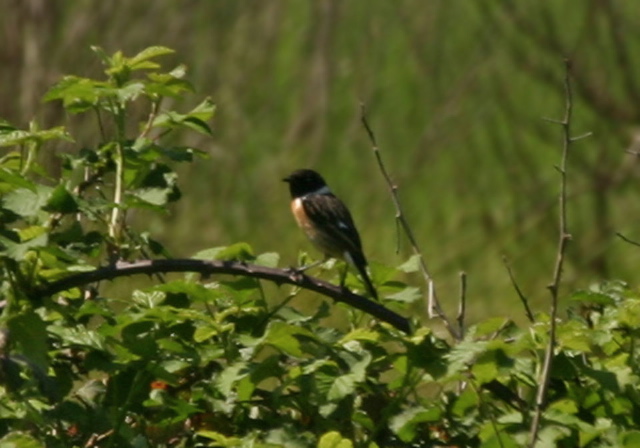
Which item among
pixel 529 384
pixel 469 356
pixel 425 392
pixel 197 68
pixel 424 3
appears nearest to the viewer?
pixel 469 356

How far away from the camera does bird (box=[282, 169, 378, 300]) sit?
17.0 ft

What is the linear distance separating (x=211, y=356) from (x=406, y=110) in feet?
27.5

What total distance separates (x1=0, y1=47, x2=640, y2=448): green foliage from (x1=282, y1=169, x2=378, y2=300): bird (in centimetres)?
191

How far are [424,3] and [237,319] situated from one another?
8.19 metres

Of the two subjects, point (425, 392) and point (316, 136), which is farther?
point (316, 136)

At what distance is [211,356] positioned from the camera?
103 inches

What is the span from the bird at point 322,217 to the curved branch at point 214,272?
1.91 metres

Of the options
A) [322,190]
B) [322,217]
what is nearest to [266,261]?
[322,217]

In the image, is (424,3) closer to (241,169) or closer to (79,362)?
(241,169)

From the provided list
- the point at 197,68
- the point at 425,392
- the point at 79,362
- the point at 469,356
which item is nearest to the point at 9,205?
the point at 79,362

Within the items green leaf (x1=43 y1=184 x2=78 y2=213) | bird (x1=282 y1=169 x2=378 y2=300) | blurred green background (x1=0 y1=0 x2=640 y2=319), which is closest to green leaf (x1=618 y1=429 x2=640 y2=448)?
green leaf (x1=43 y1=184 x2=78 y2=213)

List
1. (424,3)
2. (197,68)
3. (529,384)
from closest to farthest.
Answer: (529,384) < (197,68) < (424,3)

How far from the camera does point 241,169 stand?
10305 mm

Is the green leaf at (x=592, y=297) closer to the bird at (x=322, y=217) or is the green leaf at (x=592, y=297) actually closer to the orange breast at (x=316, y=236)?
the bird at (x=322, y=217)
